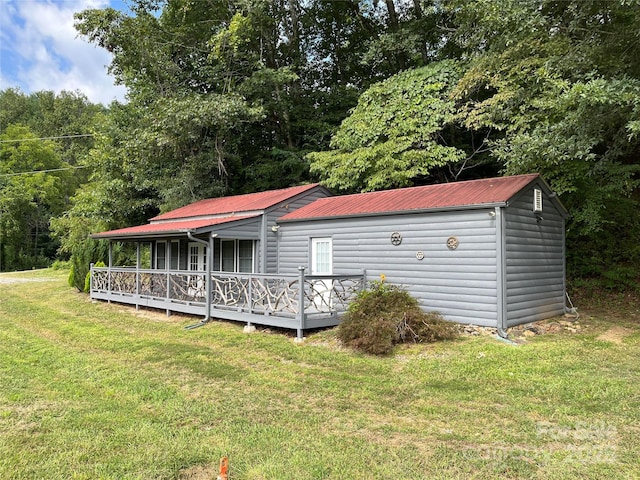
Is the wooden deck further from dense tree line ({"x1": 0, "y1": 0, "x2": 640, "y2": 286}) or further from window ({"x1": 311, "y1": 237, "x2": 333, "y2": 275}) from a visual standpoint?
dense tree line ({"x1": 0, "y1": 0, "x2": 640, "y2": 286})

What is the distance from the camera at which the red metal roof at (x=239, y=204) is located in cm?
1289

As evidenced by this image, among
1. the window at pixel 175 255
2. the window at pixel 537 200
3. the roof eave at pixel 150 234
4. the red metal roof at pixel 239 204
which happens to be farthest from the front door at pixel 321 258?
the window at pixel 175 255

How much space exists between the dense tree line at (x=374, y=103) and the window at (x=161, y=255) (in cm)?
354

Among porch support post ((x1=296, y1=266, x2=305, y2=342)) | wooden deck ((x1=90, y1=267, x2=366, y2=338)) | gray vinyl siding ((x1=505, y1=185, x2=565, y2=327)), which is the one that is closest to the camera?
gray vinyl siding ((x1=505, y1=185, x2=565, y2=327))

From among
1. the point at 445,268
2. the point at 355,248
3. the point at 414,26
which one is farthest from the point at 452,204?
the point at 414,26

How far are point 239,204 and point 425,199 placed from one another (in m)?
6.90

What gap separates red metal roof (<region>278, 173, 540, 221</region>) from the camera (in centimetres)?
851

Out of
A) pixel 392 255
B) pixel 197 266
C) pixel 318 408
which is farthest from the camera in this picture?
pixel 197 266

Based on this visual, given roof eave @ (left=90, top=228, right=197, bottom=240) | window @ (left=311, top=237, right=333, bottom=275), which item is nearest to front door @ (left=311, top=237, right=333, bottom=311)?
window @ (left=311, top=237, right=333, bottom=275)

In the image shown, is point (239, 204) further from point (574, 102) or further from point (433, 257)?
point (574, 102)

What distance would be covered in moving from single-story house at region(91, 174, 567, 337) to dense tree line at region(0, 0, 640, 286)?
1882 mm

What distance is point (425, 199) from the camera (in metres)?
9.66

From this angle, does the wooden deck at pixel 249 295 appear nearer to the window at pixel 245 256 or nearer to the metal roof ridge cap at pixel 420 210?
the window at pixel 245 256

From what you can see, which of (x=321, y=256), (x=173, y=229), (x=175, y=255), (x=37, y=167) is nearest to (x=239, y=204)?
(x=175, y=255)
